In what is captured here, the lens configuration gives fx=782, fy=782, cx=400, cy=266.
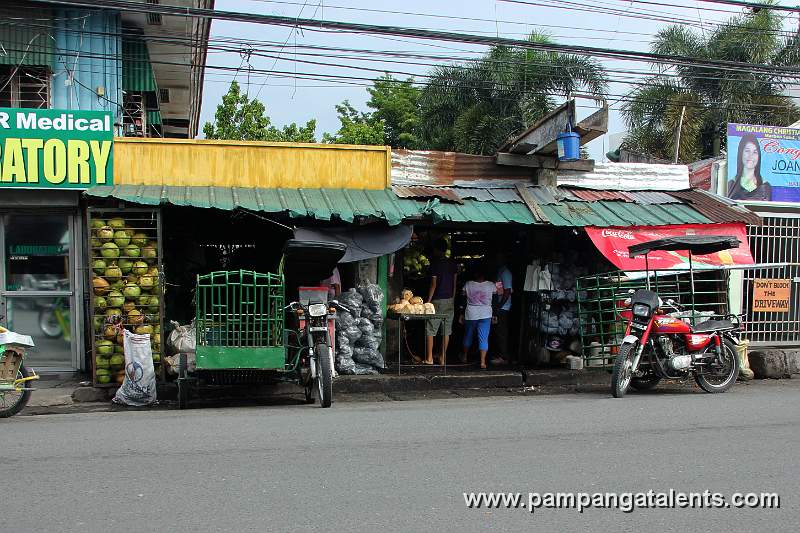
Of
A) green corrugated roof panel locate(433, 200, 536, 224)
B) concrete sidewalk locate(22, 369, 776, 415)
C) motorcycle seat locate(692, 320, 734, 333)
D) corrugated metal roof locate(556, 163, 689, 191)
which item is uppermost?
corrugated metal roof locate(556, 163, 689, 191)

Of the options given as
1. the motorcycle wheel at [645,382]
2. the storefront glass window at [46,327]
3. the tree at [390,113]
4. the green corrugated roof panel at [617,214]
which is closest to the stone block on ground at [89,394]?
the storefront glass window at [46,327]

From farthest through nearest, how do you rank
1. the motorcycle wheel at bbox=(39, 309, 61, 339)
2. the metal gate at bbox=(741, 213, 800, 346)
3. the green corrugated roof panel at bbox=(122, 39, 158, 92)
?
the green corrugated roof panel at bbox=(122, 39, 158, 92), the metal gate at bbox=(741, 213, 800, 346), the motorcycle wheel at bbox=(39, 309, 61, 339)

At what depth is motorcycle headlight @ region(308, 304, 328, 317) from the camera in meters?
9.10

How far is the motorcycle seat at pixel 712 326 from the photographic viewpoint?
991cm

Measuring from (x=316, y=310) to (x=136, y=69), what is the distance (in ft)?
30.9

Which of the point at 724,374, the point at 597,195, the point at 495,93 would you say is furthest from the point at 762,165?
the point at 495,93

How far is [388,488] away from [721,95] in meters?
23.4

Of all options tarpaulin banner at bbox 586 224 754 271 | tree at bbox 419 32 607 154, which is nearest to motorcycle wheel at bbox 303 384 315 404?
tarpaulin banner at bbox 586 224 754 271

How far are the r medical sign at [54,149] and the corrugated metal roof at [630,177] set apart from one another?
700 cm

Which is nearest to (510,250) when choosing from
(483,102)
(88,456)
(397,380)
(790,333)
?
(397,380)

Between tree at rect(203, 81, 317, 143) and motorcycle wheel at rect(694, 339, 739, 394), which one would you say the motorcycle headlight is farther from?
tree at rect(203, 81, 317, 143)

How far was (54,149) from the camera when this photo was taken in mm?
10219

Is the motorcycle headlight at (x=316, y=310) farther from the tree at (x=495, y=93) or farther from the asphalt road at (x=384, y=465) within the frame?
the tree at (x=495, y=93)

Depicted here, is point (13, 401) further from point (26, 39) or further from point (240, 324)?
point (26, 39)
